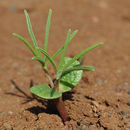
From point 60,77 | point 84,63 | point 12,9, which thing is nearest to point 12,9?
point 12,9

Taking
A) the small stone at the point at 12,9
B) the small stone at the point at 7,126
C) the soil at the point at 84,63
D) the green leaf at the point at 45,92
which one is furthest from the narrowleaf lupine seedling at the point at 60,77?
the small stone at the point at 12,9

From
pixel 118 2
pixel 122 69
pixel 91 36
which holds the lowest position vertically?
pixel 122 69

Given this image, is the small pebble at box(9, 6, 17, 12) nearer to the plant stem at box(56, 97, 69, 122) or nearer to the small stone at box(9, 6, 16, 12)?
the small stone at box(9, 6, 16, 12)

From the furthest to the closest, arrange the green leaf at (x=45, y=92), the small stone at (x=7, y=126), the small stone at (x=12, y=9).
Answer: the small stone at (x=12, y=9) → the small stone at (x=7, y=126) → the green leaf at (x=45, y=92)

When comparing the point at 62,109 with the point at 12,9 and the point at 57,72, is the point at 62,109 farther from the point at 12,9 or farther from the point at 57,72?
the point at 12,9

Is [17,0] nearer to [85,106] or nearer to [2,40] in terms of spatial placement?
[2,40]

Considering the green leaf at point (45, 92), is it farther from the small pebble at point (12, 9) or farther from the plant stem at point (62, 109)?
the small pebble at point (12, 9)

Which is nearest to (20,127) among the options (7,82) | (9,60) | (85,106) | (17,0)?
(85,106)
